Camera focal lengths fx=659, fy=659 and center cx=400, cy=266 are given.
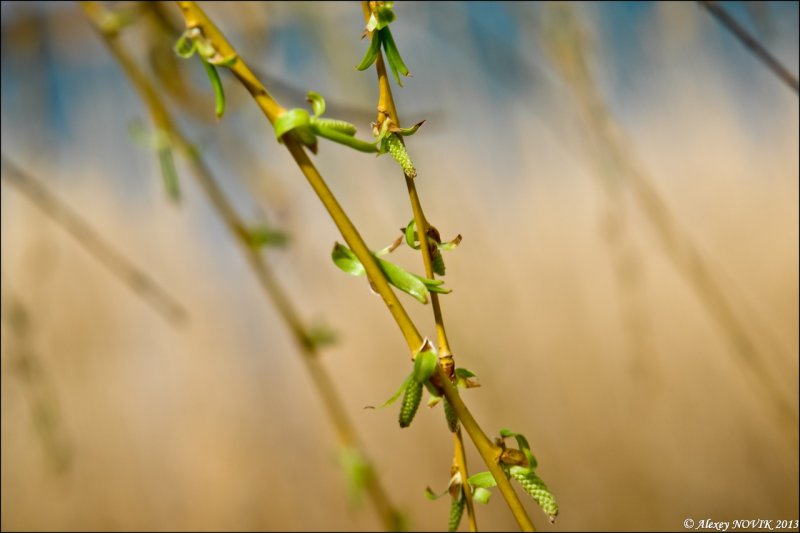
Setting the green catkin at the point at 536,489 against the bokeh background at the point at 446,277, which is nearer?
the green catkin at the point at 536,489

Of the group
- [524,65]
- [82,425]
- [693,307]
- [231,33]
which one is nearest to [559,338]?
[693,307]

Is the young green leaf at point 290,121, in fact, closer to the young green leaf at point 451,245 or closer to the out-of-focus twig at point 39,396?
the young green leaf at point 451,245

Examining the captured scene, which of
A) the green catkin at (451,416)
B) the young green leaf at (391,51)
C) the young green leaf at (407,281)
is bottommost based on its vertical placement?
the green catkin at (451,416)

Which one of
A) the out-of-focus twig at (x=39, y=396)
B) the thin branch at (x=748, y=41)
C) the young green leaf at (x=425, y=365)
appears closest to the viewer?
the young green leaf at (x=425, y=365)

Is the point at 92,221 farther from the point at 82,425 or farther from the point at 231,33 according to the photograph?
the point at 231,33

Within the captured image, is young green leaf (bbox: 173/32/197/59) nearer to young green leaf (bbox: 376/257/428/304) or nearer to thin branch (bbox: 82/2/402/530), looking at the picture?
young green leaf (bbox: 376/257/428/304)

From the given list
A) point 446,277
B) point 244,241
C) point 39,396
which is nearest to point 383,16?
point 244,241

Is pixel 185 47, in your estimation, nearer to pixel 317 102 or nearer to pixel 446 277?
pixel 317 102

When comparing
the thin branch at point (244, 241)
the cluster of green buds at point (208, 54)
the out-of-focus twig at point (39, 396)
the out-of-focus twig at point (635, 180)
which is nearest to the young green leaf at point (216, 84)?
the cluster of green buds at point (208, 54)
